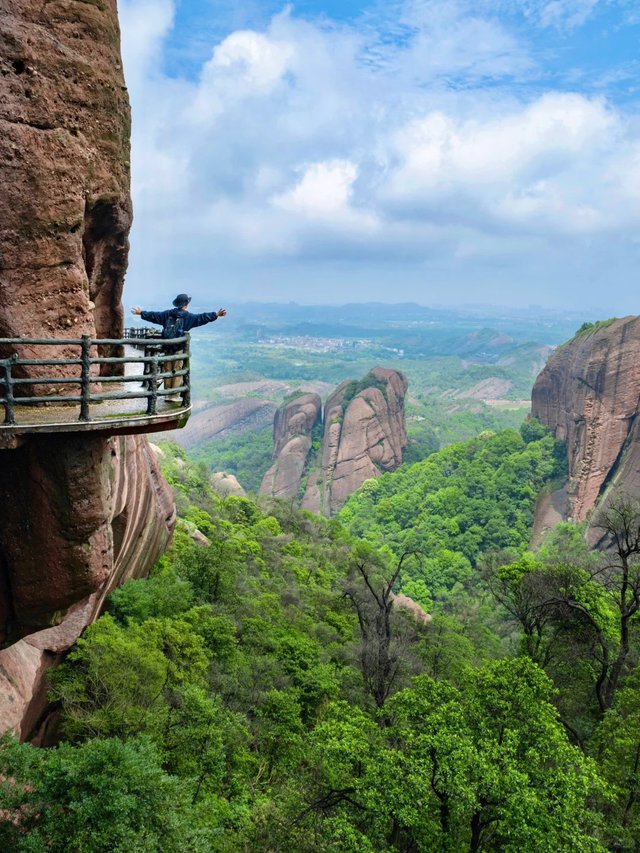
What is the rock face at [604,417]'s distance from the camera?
64.2 metres

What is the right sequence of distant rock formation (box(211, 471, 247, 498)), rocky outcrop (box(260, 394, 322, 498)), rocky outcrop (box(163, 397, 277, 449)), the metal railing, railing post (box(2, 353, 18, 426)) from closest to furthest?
railing post (box(2, 353, 18, 426)), the metal railing, distant rock formation (box(211, 471, 247, 498)), rocky outcrop (box(260, 394, 322, 498)), rocky outcrop (box(163, 397, 277, 449))

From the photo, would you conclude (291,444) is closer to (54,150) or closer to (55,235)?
(55,235)

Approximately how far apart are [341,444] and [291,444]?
40.8 feet

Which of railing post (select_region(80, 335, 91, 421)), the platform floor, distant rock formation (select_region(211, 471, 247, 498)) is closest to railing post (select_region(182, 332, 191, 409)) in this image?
the platform floor

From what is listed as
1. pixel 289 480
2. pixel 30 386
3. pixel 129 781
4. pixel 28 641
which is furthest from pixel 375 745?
pixel 289 480

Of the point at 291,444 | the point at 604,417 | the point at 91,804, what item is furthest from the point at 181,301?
the point at 291,444

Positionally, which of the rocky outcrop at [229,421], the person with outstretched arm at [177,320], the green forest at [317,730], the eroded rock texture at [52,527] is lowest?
the rocky outcrop at [229,421]

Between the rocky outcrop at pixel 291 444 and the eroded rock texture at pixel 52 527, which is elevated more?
the eroded rock texture at pixel 52 527

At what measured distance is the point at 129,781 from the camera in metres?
9.87

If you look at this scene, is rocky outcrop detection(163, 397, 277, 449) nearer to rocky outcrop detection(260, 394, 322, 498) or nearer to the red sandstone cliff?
rocky outcrop detection(260, 394, 322, 498)

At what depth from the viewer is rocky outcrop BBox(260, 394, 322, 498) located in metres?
107

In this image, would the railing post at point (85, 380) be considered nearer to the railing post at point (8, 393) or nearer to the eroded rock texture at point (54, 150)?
the railing post at point (8, 393)

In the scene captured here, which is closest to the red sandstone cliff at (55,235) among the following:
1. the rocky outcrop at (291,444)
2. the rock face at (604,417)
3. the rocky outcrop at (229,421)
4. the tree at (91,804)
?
the tree at (91,804)

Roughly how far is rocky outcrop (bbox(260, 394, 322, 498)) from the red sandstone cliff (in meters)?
90.1
